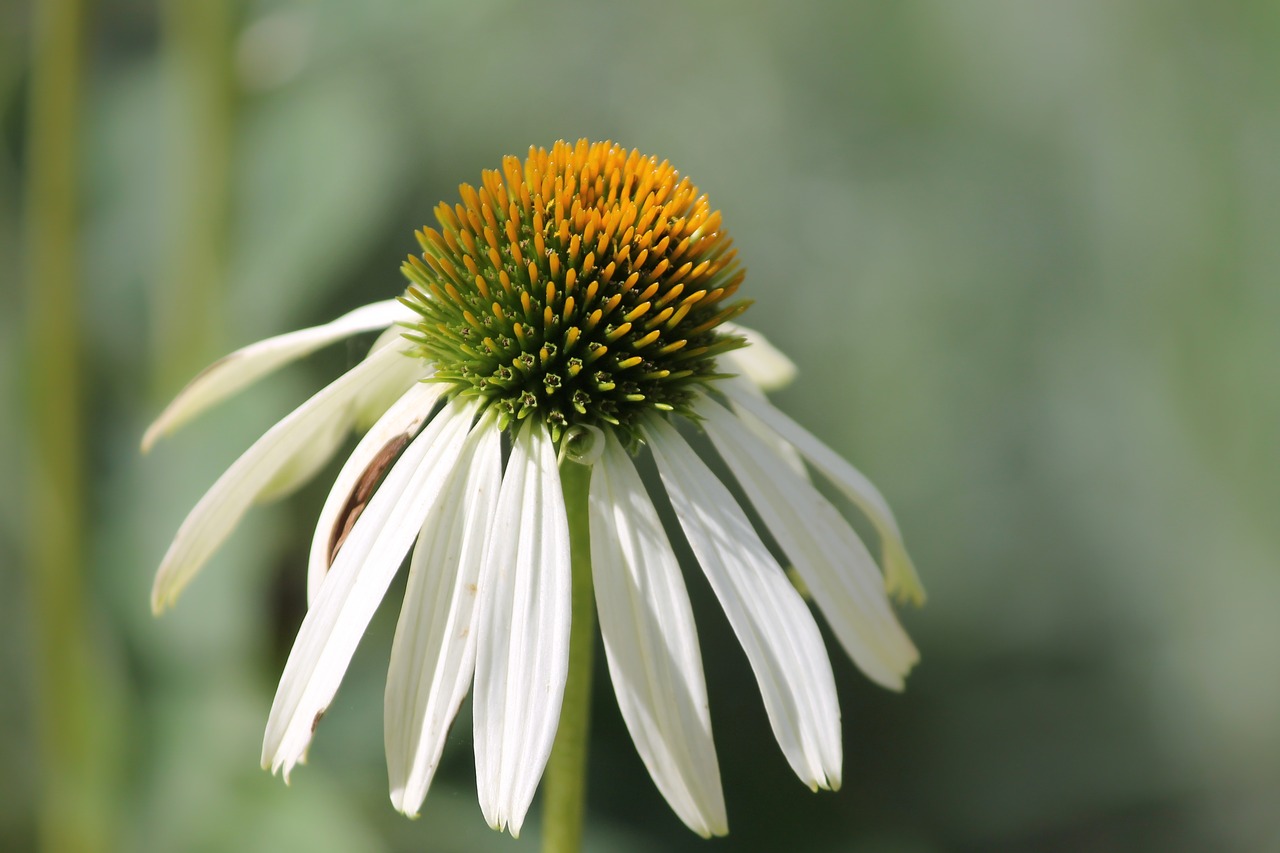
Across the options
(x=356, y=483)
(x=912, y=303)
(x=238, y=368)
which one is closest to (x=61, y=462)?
(x=238, y=368)

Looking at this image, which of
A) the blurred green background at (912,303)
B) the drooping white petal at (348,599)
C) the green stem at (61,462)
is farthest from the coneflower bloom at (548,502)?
the blurred green background at (912,303)

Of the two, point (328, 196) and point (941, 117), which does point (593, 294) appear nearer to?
point (328, 196)

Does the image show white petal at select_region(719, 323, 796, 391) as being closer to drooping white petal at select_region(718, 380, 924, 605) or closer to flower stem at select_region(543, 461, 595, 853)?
drooping white petal at select_region(718, 380, 924, 605)

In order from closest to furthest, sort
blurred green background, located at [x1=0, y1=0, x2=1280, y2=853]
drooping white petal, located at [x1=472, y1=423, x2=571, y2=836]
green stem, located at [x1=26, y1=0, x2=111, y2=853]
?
1. drooping white petal, located at [x1=472, y1=423, x2=571, y2=836]
2. green stem, located at [x1=26, y1=0, x2=111, y2=853]
3. blurred green background, located at [x1=0, y1=0, x2=1280, y2=853]

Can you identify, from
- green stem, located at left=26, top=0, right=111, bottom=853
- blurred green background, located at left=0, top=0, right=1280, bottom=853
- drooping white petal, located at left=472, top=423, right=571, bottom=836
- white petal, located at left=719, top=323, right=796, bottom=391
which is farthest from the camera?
blurred green background, located at left=0, top=0, right=1280, bottom=853

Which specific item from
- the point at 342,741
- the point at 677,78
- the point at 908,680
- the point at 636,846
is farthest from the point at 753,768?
the point at 677,78

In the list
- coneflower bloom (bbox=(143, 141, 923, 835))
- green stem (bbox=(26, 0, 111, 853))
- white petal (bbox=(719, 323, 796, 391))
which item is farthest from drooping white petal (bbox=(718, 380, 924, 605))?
green stem (bbox=(26, 0, 111, 853))
